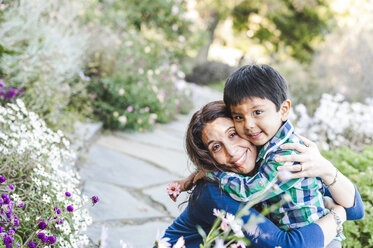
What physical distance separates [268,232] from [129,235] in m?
1.14

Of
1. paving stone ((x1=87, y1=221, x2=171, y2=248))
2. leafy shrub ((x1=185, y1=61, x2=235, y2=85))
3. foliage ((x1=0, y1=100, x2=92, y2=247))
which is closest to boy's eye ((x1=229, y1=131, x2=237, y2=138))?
foliage ((x1=0, y1=100, x2=92, y2=247))

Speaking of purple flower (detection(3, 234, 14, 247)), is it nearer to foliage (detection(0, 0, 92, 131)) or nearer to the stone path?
the stone path

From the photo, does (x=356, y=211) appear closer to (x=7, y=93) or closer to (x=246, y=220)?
(x=246, y=220)

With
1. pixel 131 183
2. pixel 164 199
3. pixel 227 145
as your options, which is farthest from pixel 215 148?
pixel 131 183

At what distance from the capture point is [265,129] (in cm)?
160

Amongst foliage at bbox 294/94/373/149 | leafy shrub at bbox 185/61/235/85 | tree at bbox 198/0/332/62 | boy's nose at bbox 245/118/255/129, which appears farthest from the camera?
tree at bbox 198/0/332/62

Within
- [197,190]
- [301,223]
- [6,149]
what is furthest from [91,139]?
[301,223]

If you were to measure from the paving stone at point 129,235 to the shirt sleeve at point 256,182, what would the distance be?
0.82 m

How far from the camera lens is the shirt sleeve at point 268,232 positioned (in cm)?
144

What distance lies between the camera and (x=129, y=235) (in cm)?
233

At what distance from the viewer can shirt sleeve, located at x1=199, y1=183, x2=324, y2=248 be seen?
1.44 meters

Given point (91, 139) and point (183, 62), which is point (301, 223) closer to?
point (91, 139)

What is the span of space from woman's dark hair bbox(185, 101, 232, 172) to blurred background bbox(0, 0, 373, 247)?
1.05 metres

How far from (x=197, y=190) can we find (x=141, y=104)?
322cm
